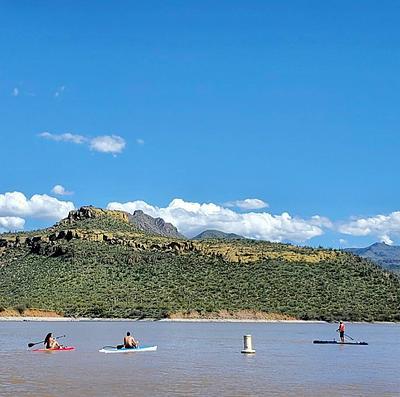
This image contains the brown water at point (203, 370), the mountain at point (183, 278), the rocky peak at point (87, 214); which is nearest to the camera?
the brown water at point (203, 370)

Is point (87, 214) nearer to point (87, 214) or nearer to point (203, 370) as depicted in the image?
point (87, 214)

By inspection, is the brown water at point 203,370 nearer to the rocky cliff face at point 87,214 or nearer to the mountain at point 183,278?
the mountain at point 183,278

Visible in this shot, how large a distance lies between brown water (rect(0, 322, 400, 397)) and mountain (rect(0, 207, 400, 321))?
38.6m

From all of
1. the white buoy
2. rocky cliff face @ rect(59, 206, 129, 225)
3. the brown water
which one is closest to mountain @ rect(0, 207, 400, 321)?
rocky cliff face @ rect(59, 206, 129, 225)

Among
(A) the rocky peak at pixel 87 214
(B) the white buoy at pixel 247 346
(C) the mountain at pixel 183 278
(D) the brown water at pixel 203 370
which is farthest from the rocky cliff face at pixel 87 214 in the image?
(B) the white buoy at pixel 247 346

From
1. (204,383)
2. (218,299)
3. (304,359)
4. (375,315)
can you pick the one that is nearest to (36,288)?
(218,299)

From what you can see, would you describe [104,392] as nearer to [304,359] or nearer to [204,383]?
[204,383]

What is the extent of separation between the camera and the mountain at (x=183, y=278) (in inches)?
3612

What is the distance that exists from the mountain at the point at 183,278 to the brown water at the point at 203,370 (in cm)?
3862

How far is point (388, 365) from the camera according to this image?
122ft

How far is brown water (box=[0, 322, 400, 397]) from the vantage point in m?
25.7

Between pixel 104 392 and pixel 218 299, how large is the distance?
69.6 metres

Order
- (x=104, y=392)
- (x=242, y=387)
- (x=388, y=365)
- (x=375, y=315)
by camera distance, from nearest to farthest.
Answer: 1. (x=104, y=392)
2. (x=242, y=387)
3. (x=388, y=365)
4. (x=375, y=315)

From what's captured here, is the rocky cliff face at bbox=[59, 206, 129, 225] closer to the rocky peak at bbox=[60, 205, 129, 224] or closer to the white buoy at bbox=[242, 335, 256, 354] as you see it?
the rocky peak at bbox=[60, 205, 129, 224]
